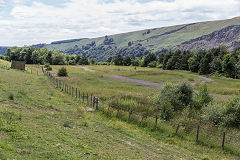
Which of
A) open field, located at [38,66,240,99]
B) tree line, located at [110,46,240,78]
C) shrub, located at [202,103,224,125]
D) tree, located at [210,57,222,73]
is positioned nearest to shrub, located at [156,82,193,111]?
shrub, located at [202,103,224,125]

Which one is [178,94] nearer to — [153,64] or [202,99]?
[202,99]

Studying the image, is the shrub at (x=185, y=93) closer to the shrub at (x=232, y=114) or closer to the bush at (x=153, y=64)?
the shrub at (x=232, y=114)

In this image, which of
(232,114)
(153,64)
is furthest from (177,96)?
(153,64)

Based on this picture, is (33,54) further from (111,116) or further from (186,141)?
(186,141)

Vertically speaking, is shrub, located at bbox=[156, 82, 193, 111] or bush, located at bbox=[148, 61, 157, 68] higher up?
bush, located at bbox=[148, 61, 157, 68]

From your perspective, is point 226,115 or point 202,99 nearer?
point 226,115

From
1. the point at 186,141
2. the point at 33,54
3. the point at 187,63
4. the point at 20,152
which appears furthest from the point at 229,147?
the point at 33,54

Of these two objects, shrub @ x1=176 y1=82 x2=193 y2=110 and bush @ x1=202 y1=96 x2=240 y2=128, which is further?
shrub @ x1=176 y1=82 x2=193 y2=110

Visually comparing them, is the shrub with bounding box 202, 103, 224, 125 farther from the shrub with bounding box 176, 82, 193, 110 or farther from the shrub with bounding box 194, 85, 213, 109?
the shrub with bounding box 194, 85, 213, 109

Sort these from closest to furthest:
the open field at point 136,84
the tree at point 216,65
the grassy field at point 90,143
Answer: the grassy field at point 90,143 → the open field at point 136,84 → the tree at point 216,65

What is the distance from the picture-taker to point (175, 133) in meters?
18.0

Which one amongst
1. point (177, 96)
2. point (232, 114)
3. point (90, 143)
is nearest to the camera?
point (90, 143)

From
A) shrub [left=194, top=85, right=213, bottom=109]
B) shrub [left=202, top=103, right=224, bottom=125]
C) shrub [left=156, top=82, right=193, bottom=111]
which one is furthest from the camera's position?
shrub [left=194, top=85, right=213, bottom=109]

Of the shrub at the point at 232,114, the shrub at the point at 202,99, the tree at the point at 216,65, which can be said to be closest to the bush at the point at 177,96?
the shrub at the point at 202,99
